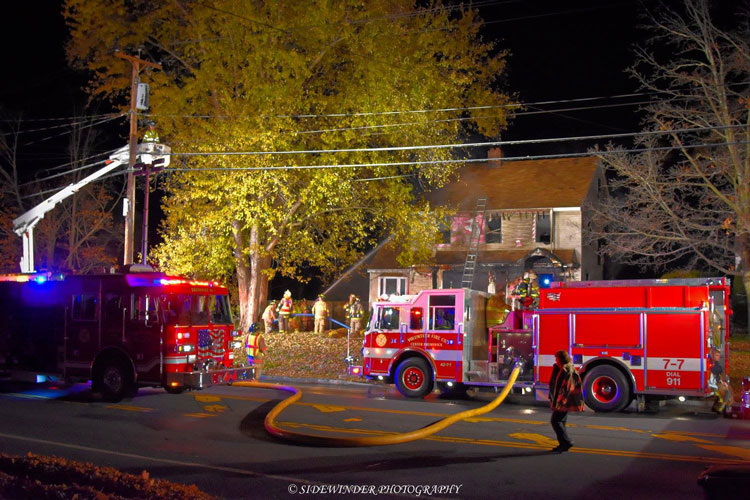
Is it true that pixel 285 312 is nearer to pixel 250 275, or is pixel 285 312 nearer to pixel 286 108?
pixel 250 275

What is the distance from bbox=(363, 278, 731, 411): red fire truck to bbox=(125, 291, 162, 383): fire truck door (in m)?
5.09

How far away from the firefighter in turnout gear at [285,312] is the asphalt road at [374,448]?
1247 centimetres

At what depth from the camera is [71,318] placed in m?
14.8

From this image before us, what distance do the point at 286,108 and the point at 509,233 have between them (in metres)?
15.2

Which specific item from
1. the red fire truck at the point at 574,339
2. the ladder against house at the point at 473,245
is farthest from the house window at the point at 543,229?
the red fire truck at the point at 574,339

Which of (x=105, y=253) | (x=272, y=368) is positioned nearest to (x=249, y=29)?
(x=272, y=368)

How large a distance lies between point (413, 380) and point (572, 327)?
387 centimetres

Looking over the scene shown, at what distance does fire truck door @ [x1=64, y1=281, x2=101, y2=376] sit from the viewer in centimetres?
1450

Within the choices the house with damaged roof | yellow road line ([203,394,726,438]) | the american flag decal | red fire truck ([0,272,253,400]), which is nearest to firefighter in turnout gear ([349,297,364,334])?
the house with damaged roof

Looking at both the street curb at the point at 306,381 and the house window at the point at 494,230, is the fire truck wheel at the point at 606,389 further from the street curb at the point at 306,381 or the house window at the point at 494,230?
the house window at the point at 494,230

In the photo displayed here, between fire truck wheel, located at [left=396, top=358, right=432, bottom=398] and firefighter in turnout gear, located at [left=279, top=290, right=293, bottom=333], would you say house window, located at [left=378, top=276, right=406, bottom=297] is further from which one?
fire truck wheel, located at [left=396, top=358, right=432, bottom=398]

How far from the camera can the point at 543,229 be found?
33688 millimetres

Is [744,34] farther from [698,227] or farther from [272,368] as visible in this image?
[272,368]

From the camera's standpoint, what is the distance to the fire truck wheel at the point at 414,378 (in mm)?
16250
